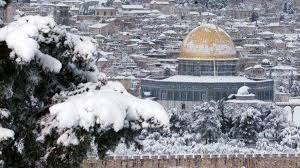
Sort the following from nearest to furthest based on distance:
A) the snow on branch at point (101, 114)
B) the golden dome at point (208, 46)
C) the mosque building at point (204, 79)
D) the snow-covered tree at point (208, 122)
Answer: the snow on branch at point (101, 114) → the snow-covered tree at point (208, 122) → the mosque building at point (204, 79) → the golden dome at point (208, 46)

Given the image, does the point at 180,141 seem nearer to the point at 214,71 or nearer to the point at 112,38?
the point at 214,71

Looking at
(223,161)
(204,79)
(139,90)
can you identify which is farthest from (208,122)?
(139,90)

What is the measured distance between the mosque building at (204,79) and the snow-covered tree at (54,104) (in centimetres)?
3182

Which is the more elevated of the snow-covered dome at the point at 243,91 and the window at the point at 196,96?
the snow-covered dome at the point at 243,91

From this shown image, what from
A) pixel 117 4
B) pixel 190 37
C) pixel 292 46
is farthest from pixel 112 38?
pixel 190 37

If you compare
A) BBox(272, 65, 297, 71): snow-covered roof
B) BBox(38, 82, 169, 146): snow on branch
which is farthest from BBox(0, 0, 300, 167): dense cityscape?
BBox(272, 65, 297, 71): snow-covered roof

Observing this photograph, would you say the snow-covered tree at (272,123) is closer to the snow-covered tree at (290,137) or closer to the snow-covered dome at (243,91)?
the snow-covered tree at (290,137)

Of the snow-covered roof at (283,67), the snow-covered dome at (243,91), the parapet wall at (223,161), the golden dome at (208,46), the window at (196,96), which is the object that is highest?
the golden dome at (208,46)

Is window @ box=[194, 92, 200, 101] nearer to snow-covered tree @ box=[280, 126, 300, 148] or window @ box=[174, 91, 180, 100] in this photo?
window @ box=[174, 91, 180, 100]

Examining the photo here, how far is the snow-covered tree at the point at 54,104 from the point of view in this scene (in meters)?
7.09

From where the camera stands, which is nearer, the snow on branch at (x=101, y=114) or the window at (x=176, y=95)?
the snow on branch at (x=101, y=114)

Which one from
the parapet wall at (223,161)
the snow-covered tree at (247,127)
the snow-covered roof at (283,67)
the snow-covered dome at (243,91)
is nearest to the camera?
the parapet wall at (223,161)

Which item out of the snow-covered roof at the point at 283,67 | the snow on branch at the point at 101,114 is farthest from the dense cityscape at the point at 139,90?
the snow-covered roof at the point at 283,67

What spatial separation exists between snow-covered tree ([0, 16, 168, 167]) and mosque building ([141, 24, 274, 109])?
31819 mm
